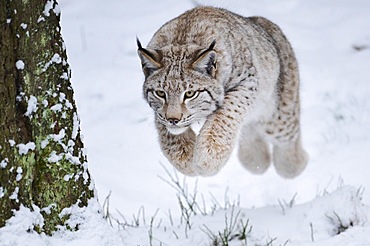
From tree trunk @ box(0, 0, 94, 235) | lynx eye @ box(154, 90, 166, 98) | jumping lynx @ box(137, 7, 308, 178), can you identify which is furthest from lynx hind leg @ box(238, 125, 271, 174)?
tree trunk @ box(0, 0, 94, 235)

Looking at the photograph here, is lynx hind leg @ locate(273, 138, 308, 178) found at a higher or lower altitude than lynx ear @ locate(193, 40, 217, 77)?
lower

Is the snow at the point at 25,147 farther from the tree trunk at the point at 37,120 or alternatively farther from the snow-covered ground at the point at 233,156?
the snow-covered ground at the point at 233,156

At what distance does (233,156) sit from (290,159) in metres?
0.88

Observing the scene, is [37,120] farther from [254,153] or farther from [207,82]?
[254,153]

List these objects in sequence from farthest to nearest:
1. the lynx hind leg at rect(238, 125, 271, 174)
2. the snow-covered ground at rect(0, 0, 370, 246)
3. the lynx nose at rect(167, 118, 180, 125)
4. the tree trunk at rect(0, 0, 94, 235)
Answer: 1. the lynx hind leg at rect(238, 125, 271, 174)
2. the snow-covered ground at rect(0, 0, 370, 246)
3. the lynx nose at rect(167, 118, 180, 125)
4. the tree trunk at rect(0, 0, 94, 235)

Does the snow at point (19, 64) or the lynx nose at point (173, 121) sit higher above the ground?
the snow at point (19, 64)

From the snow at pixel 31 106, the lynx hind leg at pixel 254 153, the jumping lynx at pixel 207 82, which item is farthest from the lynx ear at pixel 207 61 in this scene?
the lynx hind leg at pixel 254 153

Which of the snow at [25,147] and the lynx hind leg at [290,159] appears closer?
the snow at [25,147]

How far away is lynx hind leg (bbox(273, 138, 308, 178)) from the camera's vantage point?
6031mm

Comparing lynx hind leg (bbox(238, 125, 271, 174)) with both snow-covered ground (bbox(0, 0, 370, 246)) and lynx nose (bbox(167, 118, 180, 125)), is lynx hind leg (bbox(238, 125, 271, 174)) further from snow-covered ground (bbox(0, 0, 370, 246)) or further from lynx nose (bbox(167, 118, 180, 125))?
lynx nose (bbox(167, 118, 180, 125))

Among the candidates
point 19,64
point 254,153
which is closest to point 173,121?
point 19,64

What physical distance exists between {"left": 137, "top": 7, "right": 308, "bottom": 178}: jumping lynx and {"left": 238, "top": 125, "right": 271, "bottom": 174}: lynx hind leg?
479 mm

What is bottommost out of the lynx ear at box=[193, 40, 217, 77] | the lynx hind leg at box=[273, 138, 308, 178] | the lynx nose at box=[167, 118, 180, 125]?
the lynx hind leg at box=[273, 138, 308, 178]

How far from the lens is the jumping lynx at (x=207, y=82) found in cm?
435
